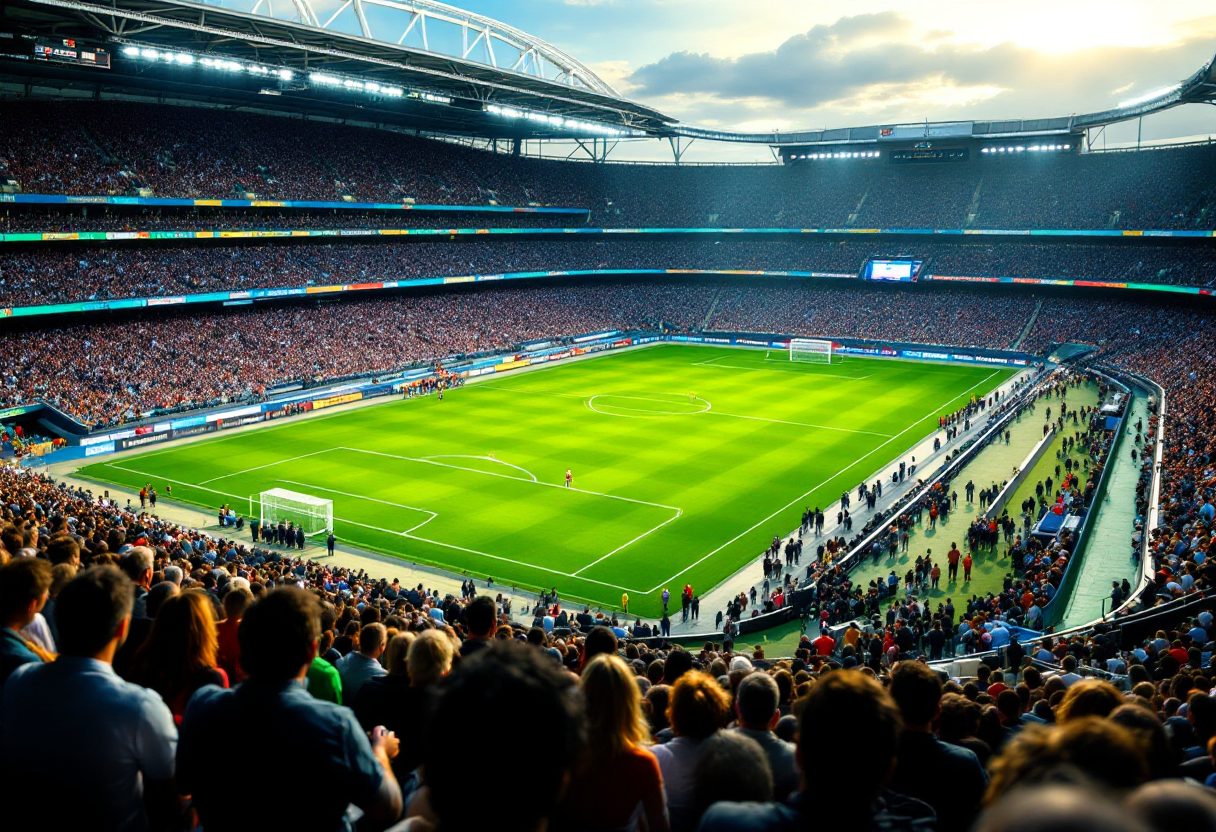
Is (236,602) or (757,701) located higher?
(757,701)

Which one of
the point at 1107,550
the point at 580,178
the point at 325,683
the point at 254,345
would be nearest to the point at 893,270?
the point at 580,178

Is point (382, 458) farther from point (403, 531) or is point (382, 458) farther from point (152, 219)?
point (152, 219)

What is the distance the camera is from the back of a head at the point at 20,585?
536 cm

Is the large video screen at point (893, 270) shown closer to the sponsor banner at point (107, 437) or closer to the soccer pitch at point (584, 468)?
the soccer pitch at point (584, 468)

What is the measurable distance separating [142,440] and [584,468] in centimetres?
2335

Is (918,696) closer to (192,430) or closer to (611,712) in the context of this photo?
(611,712)

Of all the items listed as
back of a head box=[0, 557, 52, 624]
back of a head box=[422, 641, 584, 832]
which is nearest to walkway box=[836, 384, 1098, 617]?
back of a head box=[0, 557, 52, 624]

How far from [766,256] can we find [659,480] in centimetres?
6258

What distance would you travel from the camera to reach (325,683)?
619 cm

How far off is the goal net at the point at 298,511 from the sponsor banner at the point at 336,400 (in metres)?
22.6

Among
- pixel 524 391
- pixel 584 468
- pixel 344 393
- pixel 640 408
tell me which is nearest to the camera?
pixel 584 468

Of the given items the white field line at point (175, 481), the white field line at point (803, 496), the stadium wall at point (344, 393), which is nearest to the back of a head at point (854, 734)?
the white field line at point (803, 496)

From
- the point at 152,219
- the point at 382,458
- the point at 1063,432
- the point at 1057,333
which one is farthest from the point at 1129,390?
the point at 152,219

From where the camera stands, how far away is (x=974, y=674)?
16656 mm
